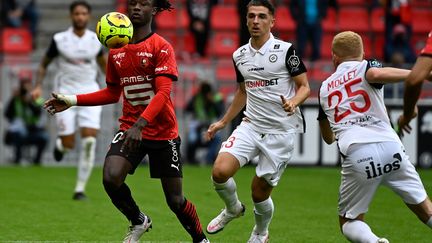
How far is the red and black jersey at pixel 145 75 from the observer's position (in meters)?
8.80

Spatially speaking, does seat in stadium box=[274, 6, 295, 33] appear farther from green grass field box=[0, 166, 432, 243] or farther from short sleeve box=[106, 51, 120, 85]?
short sleeve box=[106, 51, 120, 85]

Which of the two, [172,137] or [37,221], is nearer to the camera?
[172,137]

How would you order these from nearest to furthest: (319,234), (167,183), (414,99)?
(414,99), (167,183), (319,234)

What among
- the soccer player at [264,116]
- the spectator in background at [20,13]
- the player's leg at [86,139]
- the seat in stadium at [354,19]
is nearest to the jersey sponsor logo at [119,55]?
the soccer player at [264,116]

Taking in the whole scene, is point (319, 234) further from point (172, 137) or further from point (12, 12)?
point (12, 12)

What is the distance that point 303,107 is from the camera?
1959cm

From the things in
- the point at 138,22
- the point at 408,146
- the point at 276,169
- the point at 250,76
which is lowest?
the point at 408,146

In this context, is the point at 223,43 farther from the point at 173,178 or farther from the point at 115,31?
the point at 115,31

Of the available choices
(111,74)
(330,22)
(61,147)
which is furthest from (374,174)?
(330,22)

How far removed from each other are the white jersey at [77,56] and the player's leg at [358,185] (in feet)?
23.0

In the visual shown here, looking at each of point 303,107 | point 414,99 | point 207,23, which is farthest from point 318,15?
point 414,99

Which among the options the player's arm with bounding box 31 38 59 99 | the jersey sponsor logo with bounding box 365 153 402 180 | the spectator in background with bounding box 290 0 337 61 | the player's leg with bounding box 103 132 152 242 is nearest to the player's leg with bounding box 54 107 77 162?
the player's arm with bounding box 31 38 59 99

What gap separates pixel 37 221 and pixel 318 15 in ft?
42.6

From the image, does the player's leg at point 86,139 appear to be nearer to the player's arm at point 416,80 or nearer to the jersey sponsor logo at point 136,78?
the jersey sponsor logo at point 136,78
